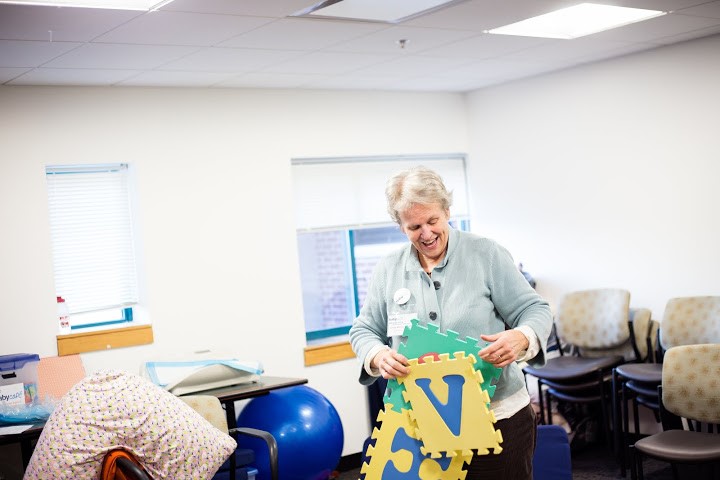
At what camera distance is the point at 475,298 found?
2.46 m

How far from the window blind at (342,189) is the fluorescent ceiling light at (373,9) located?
2.10 meters

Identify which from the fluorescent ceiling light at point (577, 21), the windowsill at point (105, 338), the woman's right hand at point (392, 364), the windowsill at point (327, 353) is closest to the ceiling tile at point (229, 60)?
the fluorescent ceiling light at point (577, 21)

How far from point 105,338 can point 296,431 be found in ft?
4.12

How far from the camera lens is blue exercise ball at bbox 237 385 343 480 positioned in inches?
191

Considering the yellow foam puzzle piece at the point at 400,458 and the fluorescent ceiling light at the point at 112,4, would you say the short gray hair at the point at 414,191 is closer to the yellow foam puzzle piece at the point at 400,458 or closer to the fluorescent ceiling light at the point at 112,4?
the yellow foam puzzle piece at the point at 400,458

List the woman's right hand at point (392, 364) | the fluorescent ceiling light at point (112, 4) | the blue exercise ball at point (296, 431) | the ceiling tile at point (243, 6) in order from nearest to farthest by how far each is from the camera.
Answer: the woman's right hand at point (392, 364) → the fluorescent ceiling light at point (112, 4) → the ceiling tile at point (243, 6) → the blue exercise ball at point (296, 431)

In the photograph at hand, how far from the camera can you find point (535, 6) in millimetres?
4078

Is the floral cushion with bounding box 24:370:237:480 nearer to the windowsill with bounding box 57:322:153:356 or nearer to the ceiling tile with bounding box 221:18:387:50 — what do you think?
the ceiling tile with bounding box 221:18:387:50

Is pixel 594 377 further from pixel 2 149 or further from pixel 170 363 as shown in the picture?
pixel 2 149

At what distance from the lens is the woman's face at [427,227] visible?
2.49 meters

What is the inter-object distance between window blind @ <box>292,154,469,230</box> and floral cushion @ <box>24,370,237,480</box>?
9.65ft

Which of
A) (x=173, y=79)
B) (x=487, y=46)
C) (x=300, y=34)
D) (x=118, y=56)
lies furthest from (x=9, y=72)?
(x=487, y=46)

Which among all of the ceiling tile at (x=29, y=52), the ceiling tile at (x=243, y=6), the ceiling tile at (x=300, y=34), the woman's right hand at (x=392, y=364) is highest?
the ceiling tile at (x=300, y=34)

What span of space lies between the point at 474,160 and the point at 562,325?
1.60 meters
